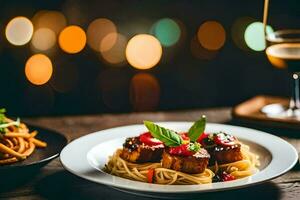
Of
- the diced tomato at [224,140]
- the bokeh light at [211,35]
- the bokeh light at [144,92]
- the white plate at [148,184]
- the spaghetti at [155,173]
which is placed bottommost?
the bokeh light at [144,92]

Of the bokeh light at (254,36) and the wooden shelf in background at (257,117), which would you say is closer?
the wooden shelf in background at (257,117)

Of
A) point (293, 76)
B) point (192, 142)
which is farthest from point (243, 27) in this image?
point (192, 142)

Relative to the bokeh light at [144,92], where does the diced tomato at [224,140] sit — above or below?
above

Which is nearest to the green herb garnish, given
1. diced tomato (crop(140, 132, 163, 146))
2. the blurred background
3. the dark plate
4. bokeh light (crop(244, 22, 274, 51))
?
diced tomato (crop(140, 132, 163, 146))

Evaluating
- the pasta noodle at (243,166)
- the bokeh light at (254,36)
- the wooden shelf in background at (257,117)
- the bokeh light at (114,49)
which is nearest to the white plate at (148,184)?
the pasta noodle at (243,166)

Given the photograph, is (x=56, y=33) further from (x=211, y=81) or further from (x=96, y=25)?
(x=211, y=81)

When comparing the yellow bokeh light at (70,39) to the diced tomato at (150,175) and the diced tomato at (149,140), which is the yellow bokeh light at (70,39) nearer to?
the diced tomato at (149,140)

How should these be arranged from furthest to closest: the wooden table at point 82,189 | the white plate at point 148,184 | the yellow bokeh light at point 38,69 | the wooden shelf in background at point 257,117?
the yellow bokeh light at point 38,69 → the wooden shelf in background at point 257,117 → the wooden table at point 82,189 → the white plate at point 148,184
